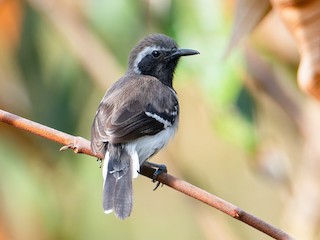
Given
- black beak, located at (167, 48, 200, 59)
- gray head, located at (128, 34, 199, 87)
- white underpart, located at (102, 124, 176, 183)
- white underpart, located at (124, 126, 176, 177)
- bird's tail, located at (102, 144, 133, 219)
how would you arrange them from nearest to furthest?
1. bird's tail, located at (102, 144, 133, 219)
2. white underpart, located at (102, 124, 176, 183)
3. white underpart, located at (124, 126, 176, 177)
4. black beak, located at (167, 48, 200, 59)
5. gray head, located at (128, 34, 199, 87)

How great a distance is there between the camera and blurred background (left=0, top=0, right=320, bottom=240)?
3.78 m

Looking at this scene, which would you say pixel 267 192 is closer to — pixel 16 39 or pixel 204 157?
pixel 204 157

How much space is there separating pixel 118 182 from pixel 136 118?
40 cm

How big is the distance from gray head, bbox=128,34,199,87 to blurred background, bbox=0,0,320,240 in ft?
0.27

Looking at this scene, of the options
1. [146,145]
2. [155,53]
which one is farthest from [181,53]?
[146,145]

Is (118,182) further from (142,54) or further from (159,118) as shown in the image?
(142,54)

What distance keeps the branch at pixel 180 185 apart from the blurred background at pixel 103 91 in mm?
1032

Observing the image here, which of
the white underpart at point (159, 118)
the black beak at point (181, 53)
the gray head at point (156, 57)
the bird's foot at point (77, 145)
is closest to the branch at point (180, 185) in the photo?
the bird's foot at point (77, 145)

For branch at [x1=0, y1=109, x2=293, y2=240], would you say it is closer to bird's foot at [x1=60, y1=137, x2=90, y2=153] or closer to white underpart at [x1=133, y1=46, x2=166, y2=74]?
bird's foot at [x1=60, y1=137, x2=90, y2=153]

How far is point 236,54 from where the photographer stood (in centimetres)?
372

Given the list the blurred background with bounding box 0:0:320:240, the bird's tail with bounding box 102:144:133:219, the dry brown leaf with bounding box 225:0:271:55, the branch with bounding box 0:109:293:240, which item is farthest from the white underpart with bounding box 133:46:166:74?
the dry brown leaf with bounding box 225:0:271:55

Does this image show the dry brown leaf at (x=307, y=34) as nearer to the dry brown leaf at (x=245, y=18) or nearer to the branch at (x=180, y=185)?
the dry brown leaf at (x=245, y=18)

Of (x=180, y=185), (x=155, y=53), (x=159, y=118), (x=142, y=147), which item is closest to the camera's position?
(x=180, y=185)

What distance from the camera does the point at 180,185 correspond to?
2.38m
